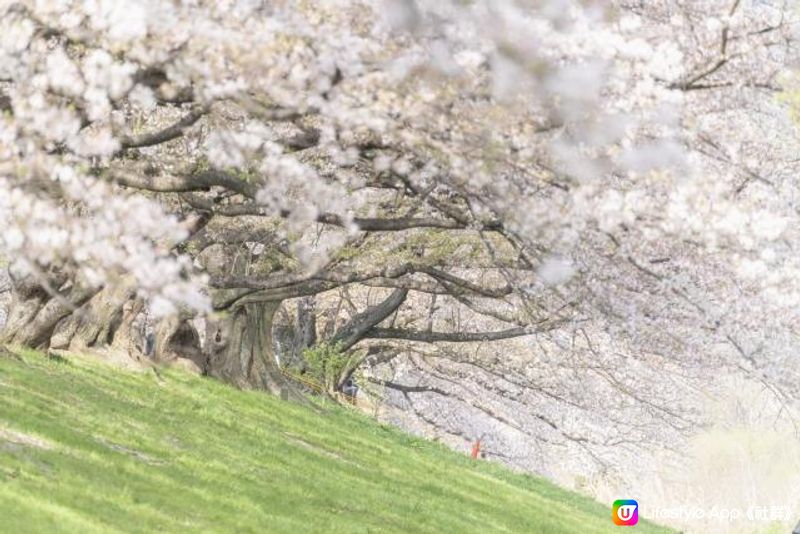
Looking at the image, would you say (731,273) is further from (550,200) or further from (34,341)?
(34,341)

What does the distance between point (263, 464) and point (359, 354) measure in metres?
19.4

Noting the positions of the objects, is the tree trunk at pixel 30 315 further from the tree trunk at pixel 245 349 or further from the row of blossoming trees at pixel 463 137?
the row of blossoming trees at pixel 463 137

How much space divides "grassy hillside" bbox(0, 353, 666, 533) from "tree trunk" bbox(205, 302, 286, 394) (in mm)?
1311

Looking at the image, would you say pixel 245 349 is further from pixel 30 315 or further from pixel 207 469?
pixel 207 469

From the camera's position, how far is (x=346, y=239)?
22859 mm

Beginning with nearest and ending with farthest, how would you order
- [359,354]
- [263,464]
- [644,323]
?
1. [644,323]
2. [263,464]
3. [359,354]

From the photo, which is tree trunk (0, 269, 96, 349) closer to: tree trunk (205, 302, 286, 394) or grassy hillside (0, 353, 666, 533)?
grassy hillside (0, 353, 666, 533)

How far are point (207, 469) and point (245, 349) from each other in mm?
13987

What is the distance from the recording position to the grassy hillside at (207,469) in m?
13.2

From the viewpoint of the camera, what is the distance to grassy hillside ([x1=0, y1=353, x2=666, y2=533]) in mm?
13234

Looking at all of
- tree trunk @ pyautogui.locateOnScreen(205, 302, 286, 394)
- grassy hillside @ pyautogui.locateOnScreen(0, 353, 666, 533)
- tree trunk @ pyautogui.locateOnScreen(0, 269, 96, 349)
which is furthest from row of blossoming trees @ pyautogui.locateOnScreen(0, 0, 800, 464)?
tree trunk @ pyautogui.locateOnScreen(205, 302, 286, 394)

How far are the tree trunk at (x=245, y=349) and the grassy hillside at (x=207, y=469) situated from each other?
1311mm

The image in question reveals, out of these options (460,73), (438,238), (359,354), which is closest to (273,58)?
(460,73)

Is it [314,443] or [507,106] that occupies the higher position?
[507,106]
